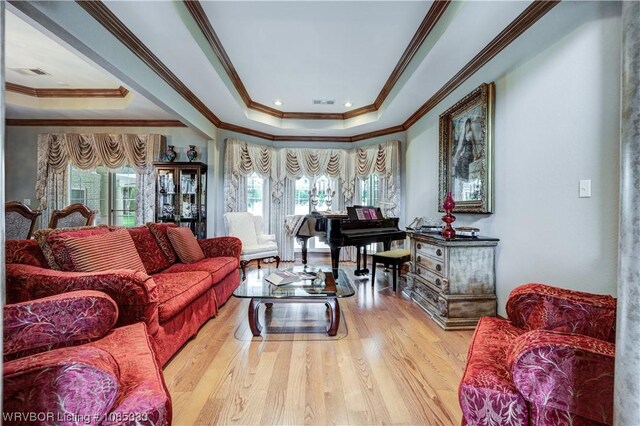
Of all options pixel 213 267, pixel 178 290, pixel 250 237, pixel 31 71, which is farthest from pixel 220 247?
pixel 31 71

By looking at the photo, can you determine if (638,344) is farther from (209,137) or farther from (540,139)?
(209,137)

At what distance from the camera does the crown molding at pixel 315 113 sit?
2.38 meters

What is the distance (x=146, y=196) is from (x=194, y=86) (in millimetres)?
2547

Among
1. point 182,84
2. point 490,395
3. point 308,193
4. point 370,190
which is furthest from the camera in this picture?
point 308,193

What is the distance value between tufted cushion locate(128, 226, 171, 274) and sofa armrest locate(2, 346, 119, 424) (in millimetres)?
1928

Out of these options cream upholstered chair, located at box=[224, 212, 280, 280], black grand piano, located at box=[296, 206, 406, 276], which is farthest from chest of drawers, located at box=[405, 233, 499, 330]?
cream upholstered chair, located at box=[224, 212, 280, 280]

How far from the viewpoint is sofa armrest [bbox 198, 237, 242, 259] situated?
3.38 metres

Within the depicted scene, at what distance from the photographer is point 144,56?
2709 mm

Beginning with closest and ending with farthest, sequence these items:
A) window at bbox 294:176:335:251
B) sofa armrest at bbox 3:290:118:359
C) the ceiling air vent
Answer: sofa armrest at bbox 3:290:118:359, the ceiling air vent, window at bbox 294:176:335:251

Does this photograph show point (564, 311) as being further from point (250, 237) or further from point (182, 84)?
point (182, 84)

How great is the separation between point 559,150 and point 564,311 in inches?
50.5

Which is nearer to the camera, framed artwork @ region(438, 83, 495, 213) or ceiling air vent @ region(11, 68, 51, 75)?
framed artwork @ region(438, 83, 495, 213)

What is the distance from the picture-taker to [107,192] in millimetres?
5168

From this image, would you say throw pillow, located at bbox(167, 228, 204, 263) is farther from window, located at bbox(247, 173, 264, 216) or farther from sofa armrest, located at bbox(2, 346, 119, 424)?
window, located at bbox(247, 173, 264, 216)
